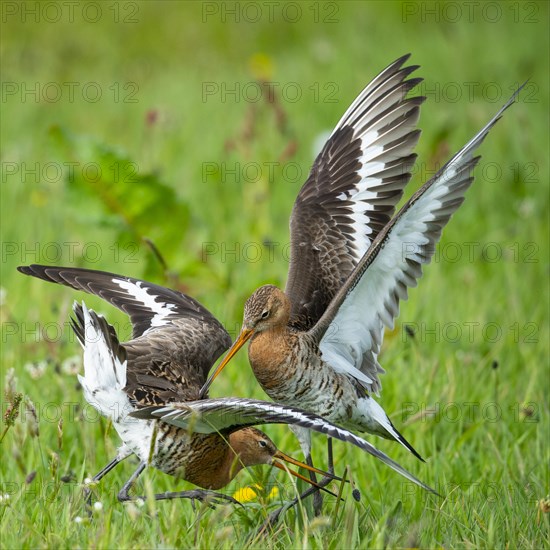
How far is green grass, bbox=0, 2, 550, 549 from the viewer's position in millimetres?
4223

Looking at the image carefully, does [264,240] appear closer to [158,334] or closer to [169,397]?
[158,334]

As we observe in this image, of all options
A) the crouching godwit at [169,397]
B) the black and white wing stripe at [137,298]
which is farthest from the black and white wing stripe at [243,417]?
the black and white wing stripe at [137,298]

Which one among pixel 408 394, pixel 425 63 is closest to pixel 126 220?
pixel 408 394

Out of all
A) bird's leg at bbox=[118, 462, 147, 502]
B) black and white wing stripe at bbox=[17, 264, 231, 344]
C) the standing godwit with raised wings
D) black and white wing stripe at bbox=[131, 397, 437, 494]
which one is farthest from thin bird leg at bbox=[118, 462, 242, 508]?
black and white wing stripe at bbox=[17, 264, 231, 344]

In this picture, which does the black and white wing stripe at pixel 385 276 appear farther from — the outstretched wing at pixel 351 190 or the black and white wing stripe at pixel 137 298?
the black and white wing stripe at pixel 137 298

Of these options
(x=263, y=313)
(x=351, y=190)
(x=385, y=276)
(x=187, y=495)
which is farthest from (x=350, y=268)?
(x=187, y=495)

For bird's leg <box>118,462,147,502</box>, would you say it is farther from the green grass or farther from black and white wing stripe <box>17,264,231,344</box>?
black and white wing stripe <box>17,264,231,344</box>

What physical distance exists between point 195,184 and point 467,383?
148 inches

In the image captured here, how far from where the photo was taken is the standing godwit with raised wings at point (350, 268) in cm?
468

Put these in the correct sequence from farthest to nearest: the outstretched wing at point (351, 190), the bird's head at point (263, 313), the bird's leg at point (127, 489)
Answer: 1. the outstretched wing at point (351, 190)
2. the bird's head at point (263, 313)
3. the bird's leg at point (127, 489)

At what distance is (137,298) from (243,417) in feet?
5.12

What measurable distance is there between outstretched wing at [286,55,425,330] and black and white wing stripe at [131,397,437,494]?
1.17 meters

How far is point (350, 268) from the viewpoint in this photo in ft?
18.1

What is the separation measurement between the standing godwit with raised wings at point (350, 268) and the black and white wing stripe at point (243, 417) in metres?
0.45
